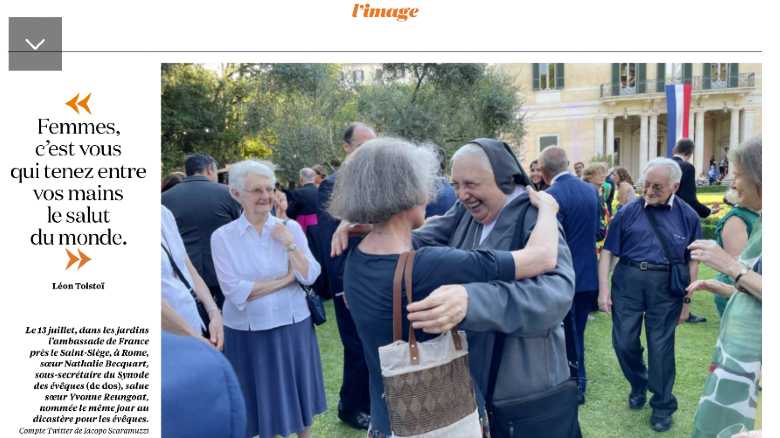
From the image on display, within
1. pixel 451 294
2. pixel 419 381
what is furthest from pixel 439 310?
pixel 419 381

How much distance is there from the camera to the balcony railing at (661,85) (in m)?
2.65

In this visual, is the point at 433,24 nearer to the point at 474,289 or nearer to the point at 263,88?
the point at 474,289

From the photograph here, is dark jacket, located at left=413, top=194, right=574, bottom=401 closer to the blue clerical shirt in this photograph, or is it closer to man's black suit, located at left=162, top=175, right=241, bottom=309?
the blue clerical shirt

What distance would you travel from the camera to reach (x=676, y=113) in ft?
14.9

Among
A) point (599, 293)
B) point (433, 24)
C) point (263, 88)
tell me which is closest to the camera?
point (433, 24)

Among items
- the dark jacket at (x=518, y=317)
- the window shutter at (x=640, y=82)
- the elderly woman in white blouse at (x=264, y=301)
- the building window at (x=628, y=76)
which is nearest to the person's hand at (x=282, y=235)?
the elderly woman in white blouse at (x=264, y=301)

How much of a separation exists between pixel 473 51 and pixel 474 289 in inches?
37.0

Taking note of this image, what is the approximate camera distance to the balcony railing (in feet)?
8.68

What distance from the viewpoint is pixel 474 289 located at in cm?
122

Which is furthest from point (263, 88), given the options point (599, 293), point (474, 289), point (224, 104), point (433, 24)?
point (474, 289)

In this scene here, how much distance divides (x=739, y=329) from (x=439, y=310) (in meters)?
1.18

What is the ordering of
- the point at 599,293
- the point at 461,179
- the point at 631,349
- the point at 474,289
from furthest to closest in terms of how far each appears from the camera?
the point at 599,293, the point at 631,349, the point at 461,179, the point at 474,289

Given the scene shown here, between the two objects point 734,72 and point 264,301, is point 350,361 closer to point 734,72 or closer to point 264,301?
point 264,301

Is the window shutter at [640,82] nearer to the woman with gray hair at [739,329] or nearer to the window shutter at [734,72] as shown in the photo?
the window shutter at [734,72]
